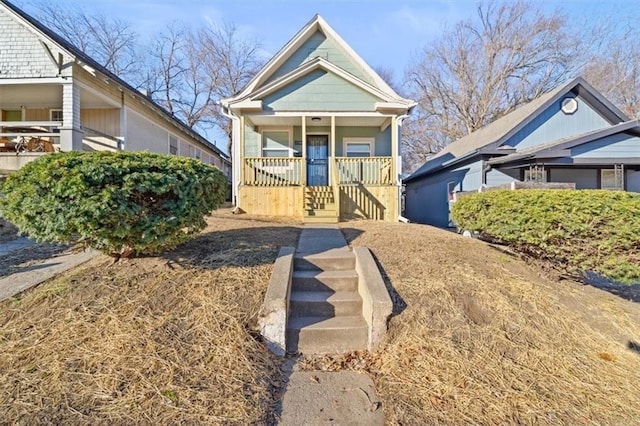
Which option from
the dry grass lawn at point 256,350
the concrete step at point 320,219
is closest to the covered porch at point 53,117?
the concrete step at point 320,219

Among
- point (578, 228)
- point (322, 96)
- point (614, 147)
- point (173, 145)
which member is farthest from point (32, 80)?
point (614, 147)

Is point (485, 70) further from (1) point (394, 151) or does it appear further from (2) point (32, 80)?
(2) point (32, 80)

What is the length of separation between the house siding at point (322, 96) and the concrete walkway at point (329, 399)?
961cm

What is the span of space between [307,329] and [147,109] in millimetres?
13572

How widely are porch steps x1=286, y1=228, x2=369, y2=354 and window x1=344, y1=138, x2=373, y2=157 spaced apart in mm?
Answer: 8567

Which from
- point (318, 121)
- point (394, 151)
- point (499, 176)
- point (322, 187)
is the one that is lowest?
point (322, 187)

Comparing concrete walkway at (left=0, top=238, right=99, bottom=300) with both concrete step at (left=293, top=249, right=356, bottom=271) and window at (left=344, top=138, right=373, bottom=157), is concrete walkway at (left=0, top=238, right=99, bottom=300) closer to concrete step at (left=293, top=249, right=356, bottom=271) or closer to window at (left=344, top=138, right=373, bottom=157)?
concrete step at (left=293, top=249, right=356, bottom=271)

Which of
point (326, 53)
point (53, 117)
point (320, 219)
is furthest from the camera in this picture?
point (53, 117)

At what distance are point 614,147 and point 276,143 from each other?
1209 cm

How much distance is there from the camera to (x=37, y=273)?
4.29 m

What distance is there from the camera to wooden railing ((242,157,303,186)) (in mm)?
10430

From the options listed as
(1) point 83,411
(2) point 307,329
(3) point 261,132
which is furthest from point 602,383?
(3) point 261,132

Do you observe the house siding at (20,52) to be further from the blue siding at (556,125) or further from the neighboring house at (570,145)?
the blue siding at (556,125)

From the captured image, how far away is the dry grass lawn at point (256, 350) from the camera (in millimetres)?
2447
